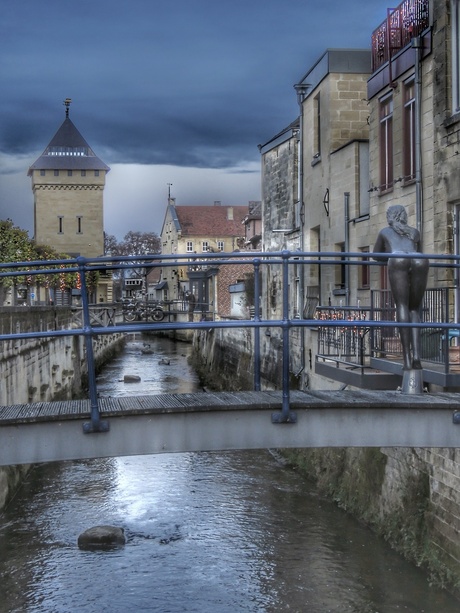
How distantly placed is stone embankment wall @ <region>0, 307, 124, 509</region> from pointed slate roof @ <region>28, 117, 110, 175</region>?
5828 cm

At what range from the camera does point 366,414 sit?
Answer: 6.57m

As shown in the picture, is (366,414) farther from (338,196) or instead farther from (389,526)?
(338,196)

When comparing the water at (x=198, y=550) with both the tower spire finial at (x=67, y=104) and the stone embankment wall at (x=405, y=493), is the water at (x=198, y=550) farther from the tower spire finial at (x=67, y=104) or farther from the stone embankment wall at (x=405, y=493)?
the tower spire finial at (x=67, y=104)

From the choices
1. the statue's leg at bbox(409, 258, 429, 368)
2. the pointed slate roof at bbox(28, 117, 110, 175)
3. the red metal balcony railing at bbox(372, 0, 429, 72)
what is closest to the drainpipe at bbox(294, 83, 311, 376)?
the red metal balcony railing at bbox(372, 0, 429, 72)

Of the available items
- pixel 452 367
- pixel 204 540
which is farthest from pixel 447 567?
pixel 204 540

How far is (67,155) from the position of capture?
9862 centimetres

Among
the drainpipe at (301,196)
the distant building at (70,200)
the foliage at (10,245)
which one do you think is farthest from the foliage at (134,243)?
the drainpipe at (301,196)

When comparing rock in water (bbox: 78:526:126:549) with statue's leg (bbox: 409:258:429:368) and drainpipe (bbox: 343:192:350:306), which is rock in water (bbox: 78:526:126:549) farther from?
statue's leg (bbox: 409:258:429:368)

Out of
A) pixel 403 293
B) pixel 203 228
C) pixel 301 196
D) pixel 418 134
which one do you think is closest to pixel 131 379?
pixel 301 196

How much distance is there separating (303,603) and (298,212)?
14.7 meters

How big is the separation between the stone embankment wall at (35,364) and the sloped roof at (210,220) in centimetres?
5121

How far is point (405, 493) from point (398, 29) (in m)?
8.58

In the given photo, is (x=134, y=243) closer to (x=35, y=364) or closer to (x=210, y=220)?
(x=210, y=220)

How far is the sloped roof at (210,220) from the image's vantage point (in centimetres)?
9262
